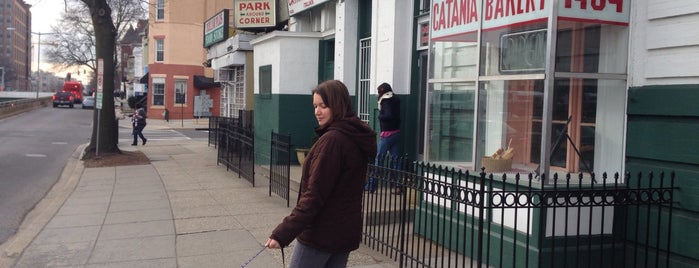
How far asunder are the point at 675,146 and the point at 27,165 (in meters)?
15.7

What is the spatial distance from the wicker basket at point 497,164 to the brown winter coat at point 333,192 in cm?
301

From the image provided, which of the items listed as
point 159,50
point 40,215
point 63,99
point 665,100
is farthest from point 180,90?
point 665,100

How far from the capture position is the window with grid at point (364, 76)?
38.5 ft

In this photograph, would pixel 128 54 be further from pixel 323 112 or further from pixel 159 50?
pixel 323 112

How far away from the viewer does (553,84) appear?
18.7ft

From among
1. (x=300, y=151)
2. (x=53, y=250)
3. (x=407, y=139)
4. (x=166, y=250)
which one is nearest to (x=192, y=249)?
(x=166, y=250)

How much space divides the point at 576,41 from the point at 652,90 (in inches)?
33.4

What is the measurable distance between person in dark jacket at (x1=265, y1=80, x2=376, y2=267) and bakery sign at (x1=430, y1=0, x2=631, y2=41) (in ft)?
9.38

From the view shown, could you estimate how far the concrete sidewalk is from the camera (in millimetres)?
6871

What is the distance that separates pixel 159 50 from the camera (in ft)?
143

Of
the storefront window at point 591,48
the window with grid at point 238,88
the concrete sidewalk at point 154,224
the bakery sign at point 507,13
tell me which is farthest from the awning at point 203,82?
the storefront window at point 591,48

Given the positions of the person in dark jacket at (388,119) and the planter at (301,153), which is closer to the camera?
the person in dark jacket at (388,119)

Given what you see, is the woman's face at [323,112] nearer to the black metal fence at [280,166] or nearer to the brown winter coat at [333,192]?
the brown winter coat at [333,192]

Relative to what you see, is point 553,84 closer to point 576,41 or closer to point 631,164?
point 576,41
